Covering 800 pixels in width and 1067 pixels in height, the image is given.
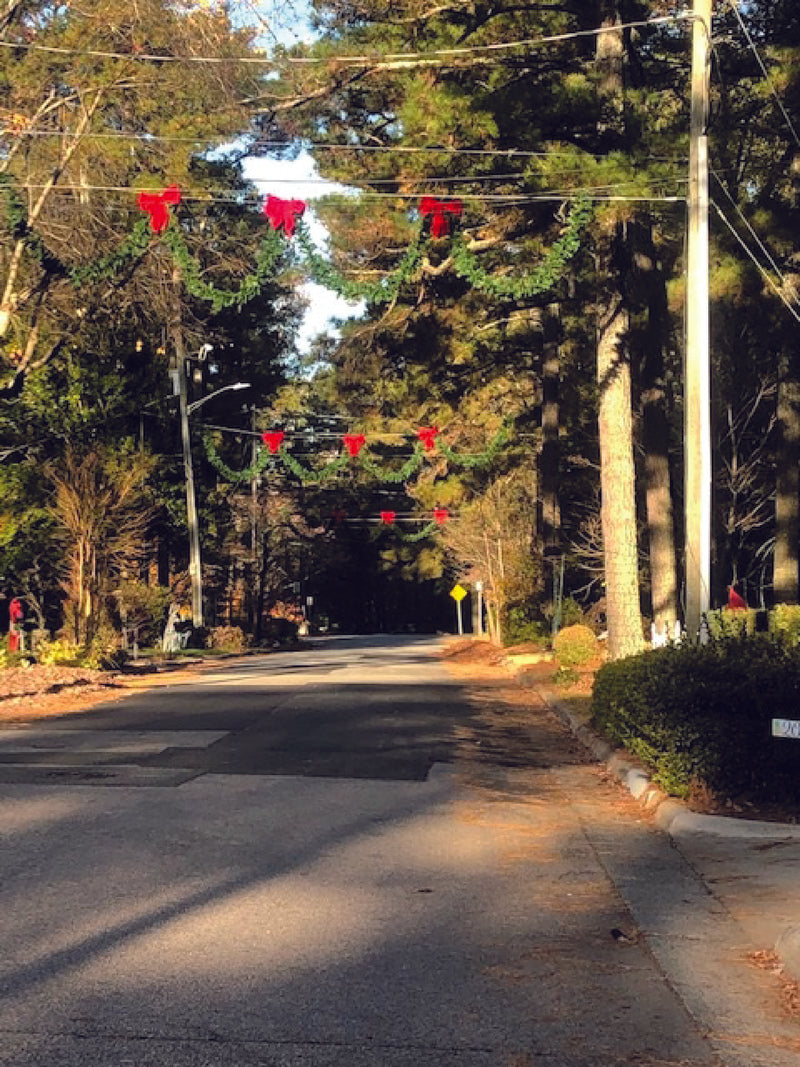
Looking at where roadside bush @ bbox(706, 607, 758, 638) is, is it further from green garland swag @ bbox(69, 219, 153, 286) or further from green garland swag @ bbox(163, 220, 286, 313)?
green garland swag @ bbox(69, 219, 153, 286)

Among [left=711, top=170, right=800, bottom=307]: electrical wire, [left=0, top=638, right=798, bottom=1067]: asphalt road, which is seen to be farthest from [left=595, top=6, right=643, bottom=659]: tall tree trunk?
[left=0, top=638, right=798, bottom=1067]: asphalt road

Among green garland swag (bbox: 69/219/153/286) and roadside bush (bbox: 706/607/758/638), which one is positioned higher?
green garland swag (bbox: 69/219/153/286)

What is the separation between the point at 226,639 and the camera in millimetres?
48062

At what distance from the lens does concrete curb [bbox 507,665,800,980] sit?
6.48 meters

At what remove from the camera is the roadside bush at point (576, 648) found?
25.4 m

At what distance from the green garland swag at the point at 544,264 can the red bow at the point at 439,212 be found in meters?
0.33

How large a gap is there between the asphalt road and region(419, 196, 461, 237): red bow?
8596mm

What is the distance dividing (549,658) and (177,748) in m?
19.5

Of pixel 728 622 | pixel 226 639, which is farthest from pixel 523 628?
pixel 728 622

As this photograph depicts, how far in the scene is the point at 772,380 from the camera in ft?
111

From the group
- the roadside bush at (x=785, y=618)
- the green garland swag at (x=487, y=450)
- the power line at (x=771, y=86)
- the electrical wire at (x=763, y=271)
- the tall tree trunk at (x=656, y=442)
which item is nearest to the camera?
the roadside bush at (x=785, y=618)

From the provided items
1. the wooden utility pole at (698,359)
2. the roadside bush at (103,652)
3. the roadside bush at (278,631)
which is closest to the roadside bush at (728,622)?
the wooden utility pole at (698,359)

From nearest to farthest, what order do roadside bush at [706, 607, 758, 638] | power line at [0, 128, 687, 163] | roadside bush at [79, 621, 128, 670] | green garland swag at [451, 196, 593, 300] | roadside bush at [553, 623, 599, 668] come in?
1. roadside bush at [706, 607, 758, 638]
2. green garland swag at [451, 196, 593, 300]
3. power line at [0, 128, 687, 163]
4. roadside bush at [553, 623, 599, 668]
5. roadside bush at [79, 621, 128, 670]

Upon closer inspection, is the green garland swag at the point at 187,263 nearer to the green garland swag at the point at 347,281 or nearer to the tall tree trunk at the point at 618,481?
the green garland swag at the point at 347,281
